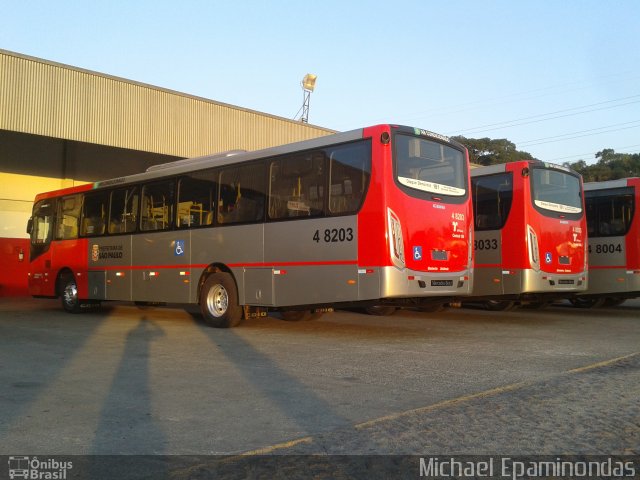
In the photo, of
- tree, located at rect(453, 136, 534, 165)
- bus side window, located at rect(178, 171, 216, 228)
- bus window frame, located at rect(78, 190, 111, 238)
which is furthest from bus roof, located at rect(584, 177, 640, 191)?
tree, located at rect(453, 136, 534, 165)

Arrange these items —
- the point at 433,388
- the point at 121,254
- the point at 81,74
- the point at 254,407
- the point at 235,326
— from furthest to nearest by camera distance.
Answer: the point at 81,74 → the point at 121,254 → the point at 235,326 → the point at 433,388 → the point at 254,407

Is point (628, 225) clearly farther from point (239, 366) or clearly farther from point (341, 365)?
point (239, 366)

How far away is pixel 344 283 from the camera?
1002cm

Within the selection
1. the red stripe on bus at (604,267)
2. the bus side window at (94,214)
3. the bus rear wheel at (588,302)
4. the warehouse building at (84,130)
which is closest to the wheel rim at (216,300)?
the bus side window at (94,214)

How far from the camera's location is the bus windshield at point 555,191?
1386 centimetres

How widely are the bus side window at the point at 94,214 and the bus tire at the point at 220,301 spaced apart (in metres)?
4.18

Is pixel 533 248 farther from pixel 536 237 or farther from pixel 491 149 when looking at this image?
pixel 491 149

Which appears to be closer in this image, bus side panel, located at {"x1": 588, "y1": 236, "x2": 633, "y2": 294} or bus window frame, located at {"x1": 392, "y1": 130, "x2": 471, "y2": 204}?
bus window frame, located at {"x1": 392, "y1": 130, "x2": 471, "y2": 204}

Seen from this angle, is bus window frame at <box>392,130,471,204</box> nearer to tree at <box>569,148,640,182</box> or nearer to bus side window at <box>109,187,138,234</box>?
bus side window at <box>109,187,138,234</box>

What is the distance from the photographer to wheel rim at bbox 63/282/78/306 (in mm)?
15836

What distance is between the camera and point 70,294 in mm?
16047

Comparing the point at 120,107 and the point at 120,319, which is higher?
the point at 120,107

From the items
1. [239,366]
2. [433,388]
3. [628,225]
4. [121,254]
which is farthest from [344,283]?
[628,225]

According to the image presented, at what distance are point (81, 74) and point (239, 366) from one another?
1307cm
